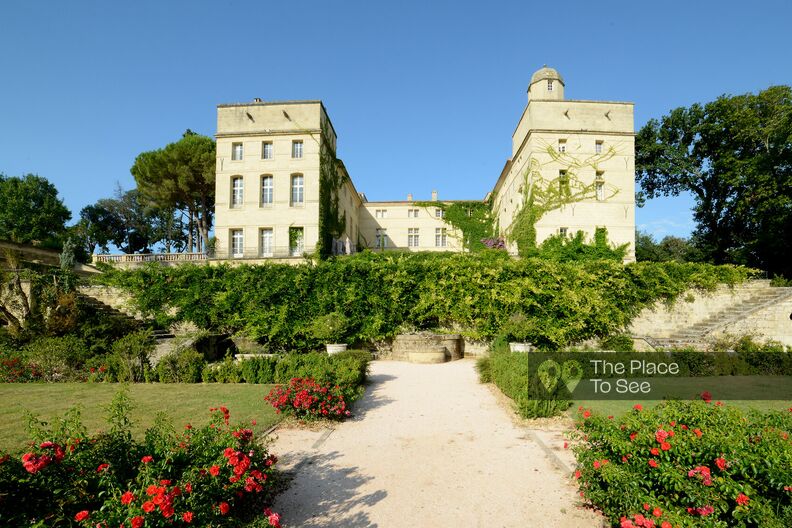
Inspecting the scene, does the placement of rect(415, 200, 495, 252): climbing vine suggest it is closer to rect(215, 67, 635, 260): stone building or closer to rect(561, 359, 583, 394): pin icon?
rect(215, 67, 635, 260): stone building

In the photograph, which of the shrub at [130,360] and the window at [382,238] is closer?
the shrub at [130,360]

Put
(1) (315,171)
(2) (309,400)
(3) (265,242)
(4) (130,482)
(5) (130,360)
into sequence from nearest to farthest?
1. (4) (130,482)
2. (2) (309,400)
3. (5) (130,360)
4. (1) (315,171)
5. (3) (265,242)

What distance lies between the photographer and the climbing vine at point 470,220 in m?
36.4

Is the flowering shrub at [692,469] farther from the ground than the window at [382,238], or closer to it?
closer to it

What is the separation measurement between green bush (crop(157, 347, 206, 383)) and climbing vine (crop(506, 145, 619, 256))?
1908 centimetres

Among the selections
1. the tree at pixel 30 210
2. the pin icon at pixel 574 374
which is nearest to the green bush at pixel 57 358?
the pin icon at pixel 574 374

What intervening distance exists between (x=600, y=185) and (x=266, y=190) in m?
21.5

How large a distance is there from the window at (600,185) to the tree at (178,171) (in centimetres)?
2911

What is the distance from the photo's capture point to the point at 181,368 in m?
9.62

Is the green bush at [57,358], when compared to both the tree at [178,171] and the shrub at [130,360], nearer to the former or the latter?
the shrub at [130,360]

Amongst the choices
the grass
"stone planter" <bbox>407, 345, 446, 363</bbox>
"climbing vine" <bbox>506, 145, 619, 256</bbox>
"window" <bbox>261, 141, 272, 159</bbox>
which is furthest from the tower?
the grass

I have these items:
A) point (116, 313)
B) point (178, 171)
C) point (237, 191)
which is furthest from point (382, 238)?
point (116, 313)

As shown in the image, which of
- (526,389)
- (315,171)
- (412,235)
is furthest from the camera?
(412,235)

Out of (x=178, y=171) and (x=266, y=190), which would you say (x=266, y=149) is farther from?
(x=178, y=171)
